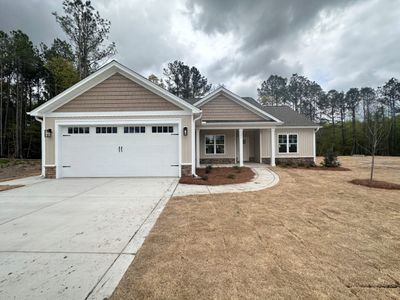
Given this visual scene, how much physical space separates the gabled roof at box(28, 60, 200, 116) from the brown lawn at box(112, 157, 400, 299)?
5.65 m

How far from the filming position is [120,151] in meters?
9.84

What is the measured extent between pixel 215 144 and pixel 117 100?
7.56 m

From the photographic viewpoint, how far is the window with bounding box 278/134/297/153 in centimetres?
1523

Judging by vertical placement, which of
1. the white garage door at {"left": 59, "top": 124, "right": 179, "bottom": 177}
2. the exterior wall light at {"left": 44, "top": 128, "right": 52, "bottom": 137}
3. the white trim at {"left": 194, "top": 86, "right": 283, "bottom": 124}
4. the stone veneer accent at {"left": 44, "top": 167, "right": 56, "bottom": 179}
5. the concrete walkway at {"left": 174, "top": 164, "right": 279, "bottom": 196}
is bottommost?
the concrete walkway at {"left": 174, "top": 164, "right": 279, "bottom": 196}

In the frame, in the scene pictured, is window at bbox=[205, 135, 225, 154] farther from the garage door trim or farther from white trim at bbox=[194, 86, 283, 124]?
the garage door trim

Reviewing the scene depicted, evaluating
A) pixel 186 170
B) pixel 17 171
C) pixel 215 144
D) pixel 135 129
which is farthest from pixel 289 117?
pixel 17 171

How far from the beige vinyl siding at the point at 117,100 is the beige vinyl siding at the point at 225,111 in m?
4.97

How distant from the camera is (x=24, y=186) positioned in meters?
8.07

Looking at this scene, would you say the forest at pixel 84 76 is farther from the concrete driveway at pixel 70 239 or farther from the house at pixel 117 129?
the concrete driveway at pixel 70 239

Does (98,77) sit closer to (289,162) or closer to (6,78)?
(289,162)

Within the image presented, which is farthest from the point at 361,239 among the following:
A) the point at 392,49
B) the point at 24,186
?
the point at 392,49

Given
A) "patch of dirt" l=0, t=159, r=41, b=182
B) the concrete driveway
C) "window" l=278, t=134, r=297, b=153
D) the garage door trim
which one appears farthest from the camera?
"window" l=278, t=134, r=297, b=153

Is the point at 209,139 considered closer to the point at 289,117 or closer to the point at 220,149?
the point at 220,149

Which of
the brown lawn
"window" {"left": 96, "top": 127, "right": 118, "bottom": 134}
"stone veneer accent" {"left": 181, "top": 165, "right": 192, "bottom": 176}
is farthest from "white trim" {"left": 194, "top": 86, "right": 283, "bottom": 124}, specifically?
the brown lawn
